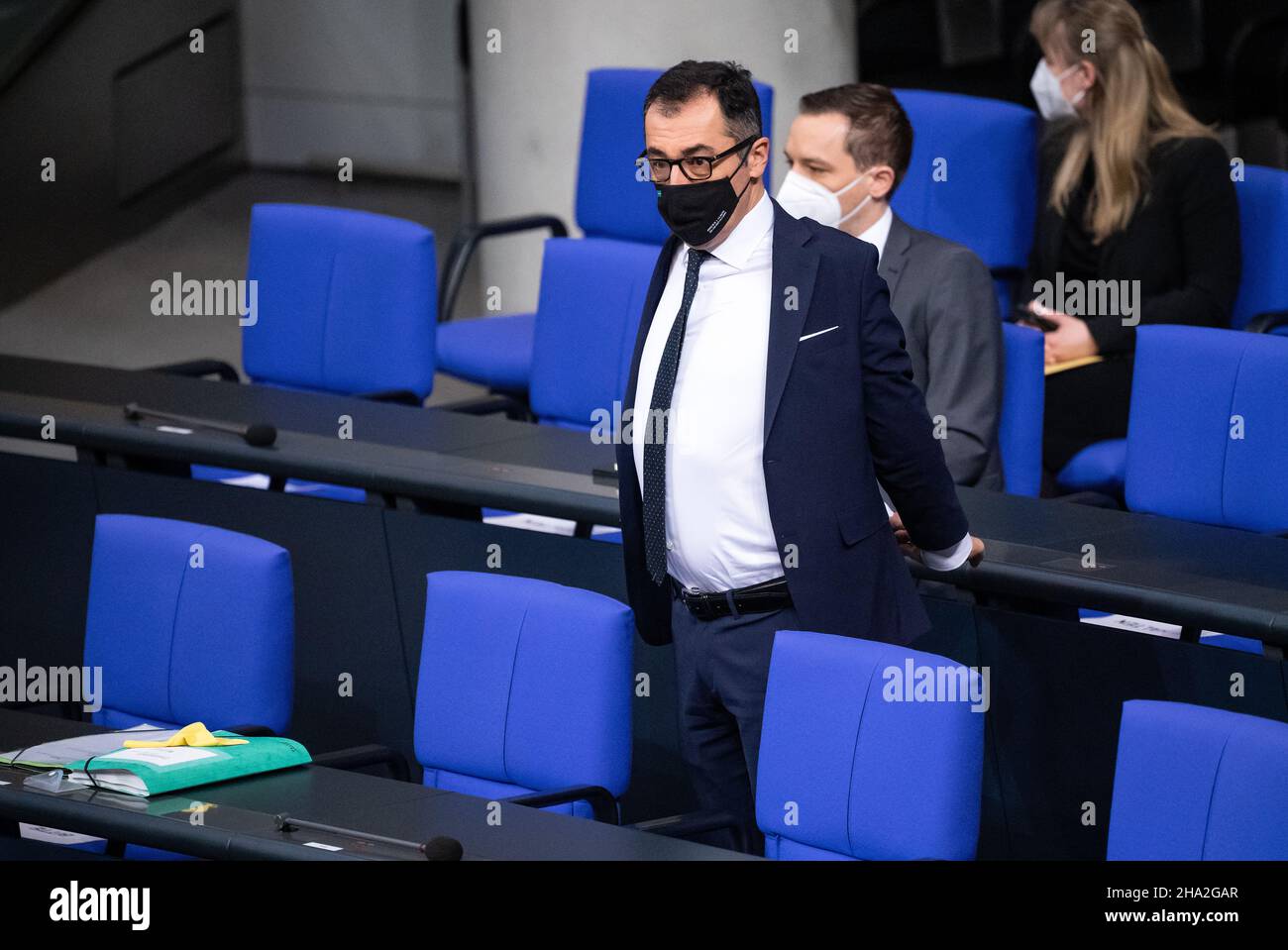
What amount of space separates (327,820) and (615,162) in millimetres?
2958

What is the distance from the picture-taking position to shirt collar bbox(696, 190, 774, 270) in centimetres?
297

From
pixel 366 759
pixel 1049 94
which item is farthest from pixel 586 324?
pixel 366 759

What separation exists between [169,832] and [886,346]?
45.6 inches

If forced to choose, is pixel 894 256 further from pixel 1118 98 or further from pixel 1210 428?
pixel 1118 98

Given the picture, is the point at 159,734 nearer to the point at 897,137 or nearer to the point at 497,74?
the point at 897,137

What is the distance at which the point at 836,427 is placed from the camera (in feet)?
9.51

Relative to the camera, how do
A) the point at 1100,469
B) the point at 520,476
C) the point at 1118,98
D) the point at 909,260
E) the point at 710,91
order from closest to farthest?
the point at 710,91
the point at 909,260
the point at 520,476
the point at 1100,469
the point at 1118,98

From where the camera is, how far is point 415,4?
31.0 ft

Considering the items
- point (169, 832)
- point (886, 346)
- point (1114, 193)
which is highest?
point (1114, 193)

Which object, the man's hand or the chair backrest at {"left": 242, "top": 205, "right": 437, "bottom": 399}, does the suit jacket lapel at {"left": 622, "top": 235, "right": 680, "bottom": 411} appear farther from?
the chair backrest at {"left": 242, "top": 205, "right": 437, "bottom": 399}

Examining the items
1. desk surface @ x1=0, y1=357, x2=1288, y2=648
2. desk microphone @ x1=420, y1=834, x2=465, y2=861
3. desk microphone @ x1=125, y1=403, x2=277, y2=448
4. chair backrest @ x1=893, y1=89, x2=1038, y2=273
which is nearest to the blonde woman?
chair backrest @ x1=893, y1=89, x2=1038, y2=273

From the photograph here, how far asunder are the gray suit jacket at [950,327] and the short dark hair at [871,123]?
0.13 meters

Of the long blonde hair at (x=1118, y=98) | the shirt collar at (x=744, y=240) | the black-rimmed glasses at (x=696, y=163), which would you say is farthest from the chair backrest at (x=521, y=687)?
the long blonde hair at (x=1118, y=98)

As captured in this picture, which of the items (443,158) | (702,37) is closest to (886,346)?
(702,37)
